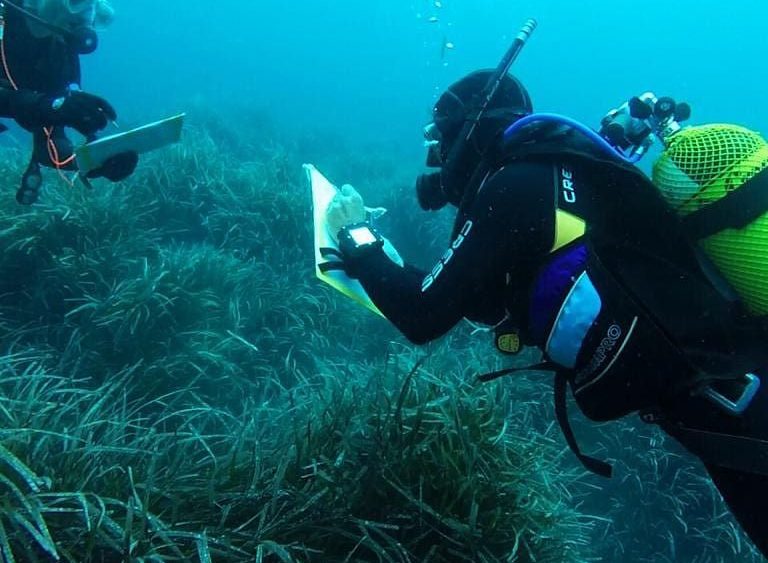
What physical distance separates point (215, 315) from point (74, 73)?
7.19 feet

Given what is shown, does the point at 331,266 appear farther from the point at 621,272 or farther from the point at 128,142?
the point at 128,142

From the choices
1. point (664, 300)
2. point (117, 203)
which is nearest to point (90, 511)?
point (664, 300)

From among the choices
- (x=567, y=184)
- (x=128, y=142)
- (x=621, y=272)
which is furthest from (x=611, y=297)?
(x=128, y=142)

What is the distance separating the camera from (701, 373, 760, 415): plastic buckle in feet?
5.85

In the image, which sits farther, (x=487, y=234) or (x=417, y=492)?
(x=417, y=492)

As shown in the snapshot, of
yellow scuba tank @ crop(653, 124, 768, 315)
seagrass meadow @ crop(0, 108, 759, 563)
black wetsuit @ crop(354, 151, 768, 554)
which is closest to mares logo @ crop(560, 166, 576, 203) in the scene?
black wetsuit @ crop(354, 151, 768, 554)

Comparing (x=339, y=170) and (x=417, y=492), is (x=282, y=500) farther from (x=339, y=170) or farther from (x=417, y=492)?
(x=339, y=170)

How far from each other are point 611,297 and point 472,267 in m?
0.48

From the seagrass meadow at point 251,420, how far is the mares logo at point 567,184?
48.9 inches

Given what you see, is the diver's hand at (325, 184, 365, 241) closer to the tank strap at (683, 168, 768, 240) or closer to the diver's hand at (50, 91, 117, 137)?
the tank strap at (683, 168, 768, 240)

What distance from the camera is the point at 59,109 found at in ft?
11.6

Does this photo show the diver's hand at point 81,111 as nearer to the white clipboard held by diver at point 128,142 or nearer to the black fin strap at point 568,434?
the white clipboard held by diver at point 128,142

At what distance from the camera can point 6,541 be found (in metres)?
1.62

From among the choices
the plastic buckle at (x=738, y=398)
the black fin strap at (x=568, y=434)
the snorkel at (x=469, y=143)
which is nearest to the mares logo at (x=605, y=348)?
the black fin strap at (x=568, y=434)
